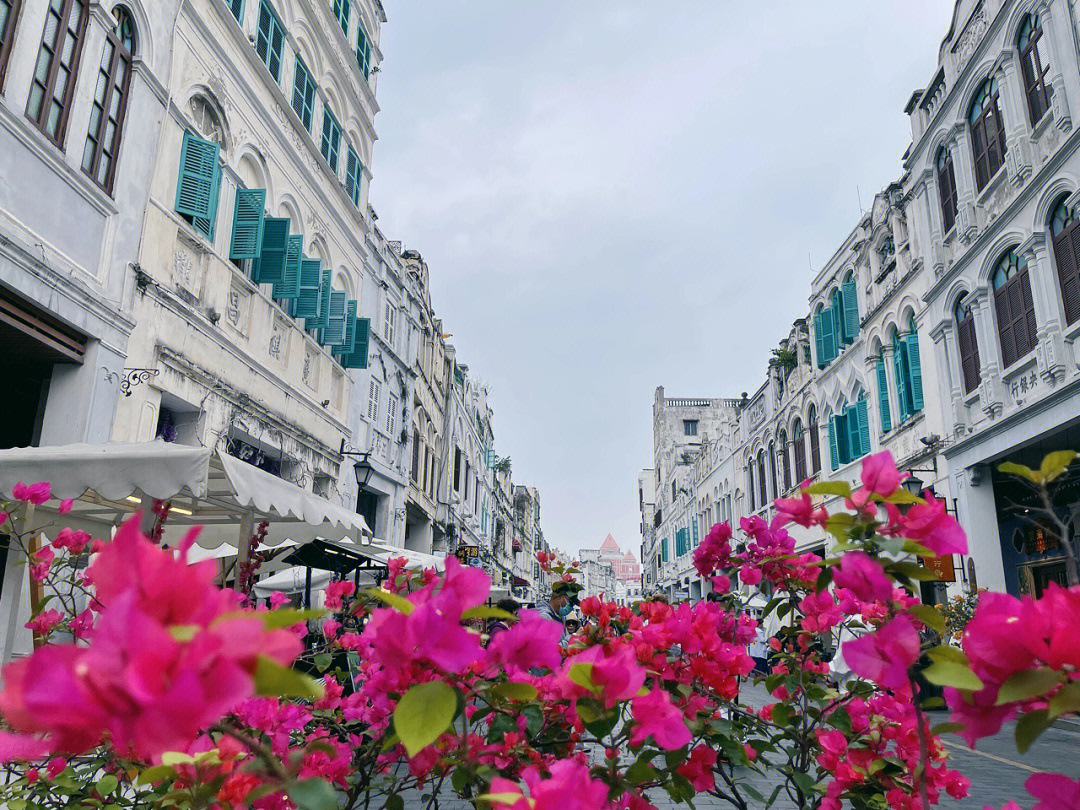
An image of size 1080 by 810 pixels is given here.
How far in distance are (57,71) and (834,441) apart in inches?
718

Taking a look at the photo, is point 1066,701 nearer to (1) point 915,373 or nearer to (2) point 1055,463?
(2) point 1055,463

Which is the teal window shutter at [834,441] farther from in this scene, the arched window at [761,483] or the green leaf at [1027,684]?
the green leaf at [1027,684]

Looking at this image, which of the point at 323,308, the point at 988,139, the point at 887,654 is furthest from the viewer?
the point at 323,308

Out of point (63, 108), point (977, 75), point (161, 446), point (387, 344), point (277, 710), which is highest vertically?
point (977, 75)

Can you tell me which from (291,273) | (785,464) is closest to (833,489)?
(291,273)

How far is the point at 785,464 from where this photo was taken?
25.0m

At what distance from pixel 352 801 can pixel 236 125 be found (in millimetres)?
11612

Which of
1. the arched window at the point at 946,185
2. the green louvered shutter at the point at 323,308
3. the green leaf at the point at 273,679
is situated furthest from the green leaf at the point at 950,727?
the arched window at the point at 946,185

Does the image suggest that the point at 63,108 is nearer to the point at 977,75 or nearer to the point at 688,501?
the point at 977,75

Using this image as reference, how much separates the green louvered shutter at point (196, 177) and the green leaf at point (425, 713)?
1026 cm

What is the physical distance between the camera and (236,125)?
1143cm

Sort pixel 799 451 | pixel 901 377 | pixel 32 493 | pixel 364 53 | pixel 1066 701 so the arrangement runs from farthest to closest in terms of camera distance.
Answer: pixel 799 451 → pixel 364 53 → pixel 901 377 → pixel 32 493 → pixel 1066 701

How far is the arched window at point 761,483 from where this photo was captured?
2753 cm

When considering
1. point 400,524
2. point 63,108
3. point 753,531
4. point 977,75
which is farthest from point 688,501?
point 753,531
